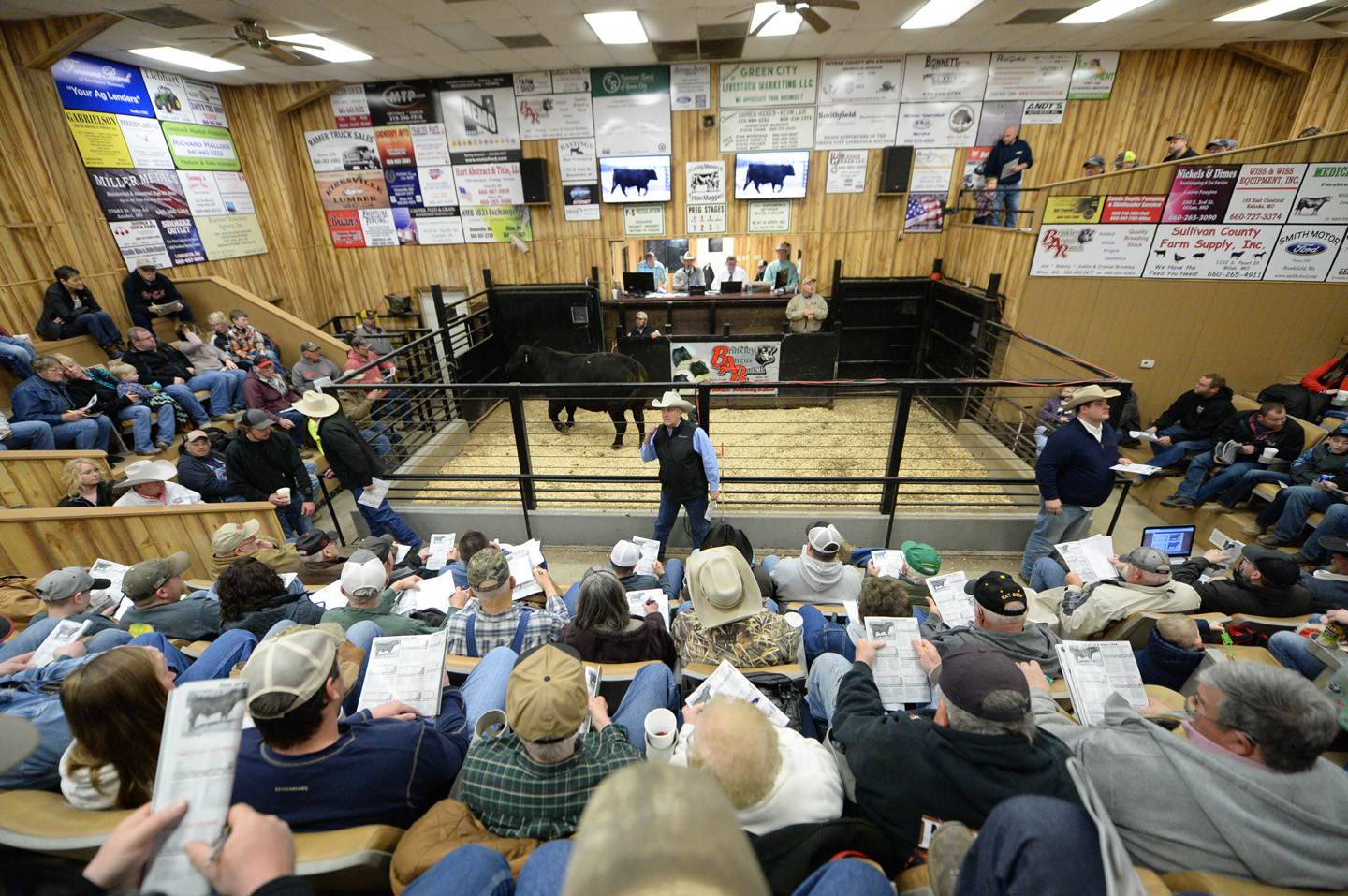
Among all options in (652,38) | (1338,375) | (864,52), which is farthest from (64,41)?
(1338,375)

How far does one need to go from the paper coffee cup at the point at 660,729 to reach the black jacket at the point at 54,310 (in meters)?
8.89

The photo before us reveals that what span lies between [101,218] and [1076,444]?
37.8 feet

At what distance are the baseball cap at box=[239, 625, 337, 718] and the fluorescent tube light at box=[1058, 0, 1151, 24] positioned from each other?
31.9 ft

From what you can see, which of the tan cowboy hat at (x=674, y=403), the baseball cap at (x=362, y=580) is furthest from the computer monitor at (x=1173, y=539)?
the baseball cap at (x=362, y=580)

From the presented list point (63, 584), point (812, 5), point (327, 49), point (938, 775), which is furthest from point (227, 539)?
point (327, 49)

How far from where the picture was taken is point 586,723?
182cm

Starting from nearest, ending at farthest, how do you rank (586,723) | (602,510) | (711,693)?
1. (586,723)
2. (711,693)
3. (602,510)

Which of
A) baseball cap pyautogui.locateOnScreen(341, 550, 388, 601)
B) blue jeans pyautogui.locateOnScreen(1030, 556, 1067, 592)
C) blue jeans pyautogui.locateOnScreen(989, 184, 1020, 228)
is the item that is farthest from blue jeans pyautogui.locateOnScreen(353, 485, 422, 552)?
blue jeans pyautogui.locateOnScreen(989, 184, 1020, 228)

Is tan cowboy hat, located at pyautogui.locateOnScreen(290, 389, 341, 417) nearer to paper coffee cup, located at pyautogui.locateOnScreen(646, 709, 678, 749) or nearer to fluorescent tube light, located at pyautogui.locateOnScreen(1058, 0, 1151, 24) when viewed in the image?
paper coffee cup, located at pyautogui.locateOnScreen(646, 709, 678, 749)

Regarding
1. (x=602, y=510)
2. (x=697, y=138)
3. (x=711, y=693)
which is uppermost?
(x=697, y=138)

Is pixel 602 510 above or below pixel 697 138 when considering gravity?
below

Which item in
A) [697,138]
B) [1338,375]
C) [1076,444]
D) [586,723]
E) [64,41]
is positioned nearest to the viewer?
[586,723]

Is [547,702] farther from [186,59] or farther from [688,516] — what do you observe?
[186,59]

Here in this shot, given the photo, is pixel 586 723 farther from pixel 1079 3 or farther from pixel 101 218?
pixel 101 218
